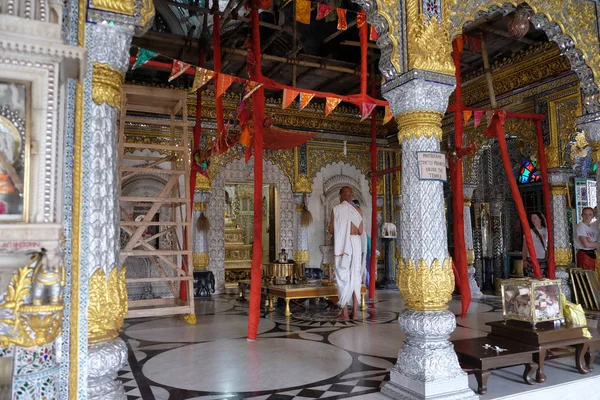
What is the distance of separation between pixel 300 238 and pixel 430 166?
285 inches

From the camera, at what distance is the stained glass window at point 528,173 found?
37.9ft

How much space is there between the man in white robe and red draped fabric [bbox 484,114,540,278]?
2.11 meters

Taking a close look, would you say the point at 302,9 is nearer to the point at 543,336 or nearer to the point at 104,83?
the point at 104,83

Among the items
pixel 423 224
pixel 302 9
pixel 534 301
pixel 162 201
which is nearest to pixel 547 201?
pixel 534 301

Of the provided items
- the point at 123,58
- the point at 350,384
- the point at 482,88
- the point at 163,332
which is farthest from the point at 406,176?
the point at 482,88

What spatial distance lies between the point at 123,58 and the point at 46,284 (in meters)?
1.41

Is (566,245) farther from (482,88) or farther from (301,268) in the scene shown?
(301,268)

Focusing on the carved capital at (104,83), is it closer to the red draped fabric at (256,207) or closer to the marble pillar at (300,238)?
the red draped fabric at (256,207)

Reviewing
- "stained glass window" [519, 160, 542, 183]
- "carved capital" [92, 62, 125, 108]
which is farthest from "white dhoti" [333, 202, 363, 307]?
"stained glass window" [519, 160, 542, 183]

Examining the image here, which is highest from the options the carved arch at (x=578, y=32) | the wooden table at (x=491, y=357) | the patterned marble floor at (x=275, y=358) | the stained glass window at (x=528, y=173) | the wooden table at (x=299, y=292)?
the carved arch at (x=578, y=32)

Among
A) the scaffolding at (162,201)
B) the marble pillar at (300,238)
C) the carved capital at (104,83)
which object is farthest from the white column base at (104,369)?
the marble pillar at (300,238)

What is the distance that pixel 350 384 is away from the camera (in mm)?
3852

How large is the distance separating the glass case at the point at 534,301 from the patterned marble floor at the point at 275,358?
511 mm

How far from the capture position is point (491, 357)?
3535mm
